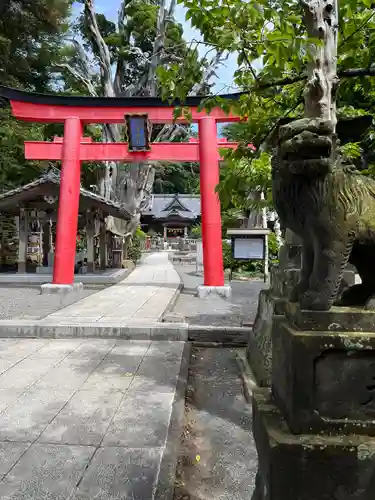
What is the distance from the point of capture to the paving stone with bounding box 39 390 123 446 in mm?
2924

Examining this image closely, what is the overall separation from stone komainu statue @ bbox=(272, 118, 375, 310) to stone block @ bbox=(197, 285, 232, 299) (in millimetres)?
8305

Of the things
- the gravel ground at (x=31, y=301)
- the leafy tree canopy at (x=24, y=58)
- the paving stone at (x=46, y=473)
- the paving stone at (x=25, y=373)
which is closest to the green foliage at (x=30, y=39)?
the leafy tree canopy at (x=24, y=58)

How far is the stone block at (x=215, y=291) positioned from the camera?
399 inches

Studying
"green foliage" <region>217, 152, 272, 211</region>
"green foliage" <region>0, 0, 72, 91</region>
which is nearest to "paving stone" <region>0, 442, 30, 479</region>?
"green foliage" <region>217, 152, 272, 211</region>

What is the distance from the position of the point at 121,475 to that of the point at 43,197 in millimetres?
13196

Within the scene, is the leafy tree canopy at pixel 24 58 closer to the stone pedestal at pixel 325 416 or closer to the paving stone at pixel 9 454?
the paving stone at pixel 9 454

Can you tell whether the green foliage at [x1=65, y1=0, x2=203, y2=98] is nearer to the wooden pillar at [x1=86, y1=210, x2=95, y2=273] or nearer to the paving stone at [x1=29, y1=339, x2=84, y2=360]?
the wooden pillar at [x1=86, y1=210, x2=95, y2=273]

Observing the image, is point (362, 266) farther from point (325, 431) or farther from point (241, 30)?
point (241, 30)

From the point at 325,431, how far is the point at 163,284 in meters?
11.2

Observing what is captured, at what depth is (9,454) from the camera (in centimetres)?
269

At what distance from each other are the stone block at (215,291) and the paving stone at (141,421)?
21.0ft

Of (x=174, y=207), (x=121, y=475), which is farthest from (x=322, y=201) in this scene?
(x=174, y=207)

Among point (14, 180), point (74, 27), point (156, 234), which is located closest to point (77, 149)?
point (14, 180)

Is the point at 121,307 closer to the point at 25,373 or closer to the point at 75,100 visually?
the point at 25,373
